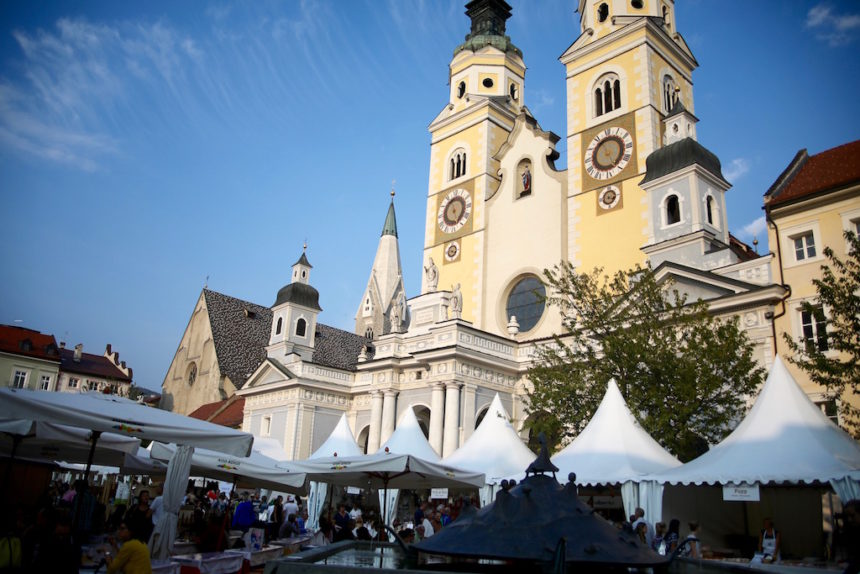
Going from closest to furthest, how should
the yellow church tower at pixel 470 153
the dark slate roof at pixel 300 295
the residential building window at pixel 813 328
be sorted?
1. the residential building window at pixel 813 328
2. the yellow church tower at pixel 470 153
3. the dark slate roof at pixel 300 295

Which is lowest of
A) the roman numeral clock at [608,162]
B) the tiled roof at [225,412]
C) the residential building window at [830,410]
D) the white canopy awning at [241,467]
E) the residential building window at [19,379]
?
the white canopy awning at [241,467]

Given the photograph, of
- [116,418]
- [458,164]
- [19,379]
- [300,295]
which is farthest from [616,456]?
[19,379]

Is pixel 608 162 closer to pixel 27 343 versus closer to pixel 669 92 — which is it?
pixel 669 92

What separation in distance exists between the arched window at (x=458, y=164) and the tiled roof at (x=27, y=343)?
36.9m

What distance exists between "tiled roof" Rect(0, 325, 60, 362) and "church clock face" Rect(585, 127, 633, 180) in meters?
44.5

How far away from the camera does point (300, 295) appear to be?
36.2 meters

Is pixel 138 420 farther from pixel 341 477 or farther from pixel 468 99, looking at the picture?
pixel 468 99

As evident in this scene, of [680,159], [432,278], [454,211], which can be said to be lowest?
[432,278]

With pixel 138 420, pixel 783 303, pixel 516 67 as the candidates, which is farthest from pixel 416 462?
pixel 516 67

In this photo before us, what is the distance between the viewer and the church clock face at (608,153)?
27.3 metres

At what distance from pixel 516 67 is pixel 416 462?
92.5ft

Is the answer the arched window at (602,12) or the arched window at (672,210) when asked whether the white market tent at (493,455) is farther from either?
the arched window at (602,12)

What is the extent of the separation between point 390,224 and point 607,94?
43.4 m

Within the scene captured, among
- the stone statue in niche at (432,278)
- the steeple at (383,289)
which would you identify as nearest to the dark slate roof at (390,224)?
the steeple at (383,289)
